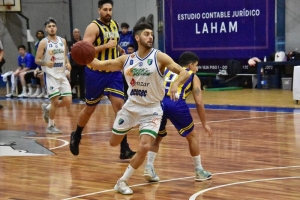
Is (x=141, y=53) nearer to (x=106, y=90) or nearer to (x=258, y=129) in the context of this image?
(x=106, y=90)

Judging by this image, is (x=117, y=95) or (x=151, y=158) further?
(x=117, y=95)

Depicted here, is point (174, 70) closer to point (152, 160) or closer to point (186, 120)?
point (186, 120)

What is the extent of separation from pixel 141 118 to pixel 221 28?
14.3 meters

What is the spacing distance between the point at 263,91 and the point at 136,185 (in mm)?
12221

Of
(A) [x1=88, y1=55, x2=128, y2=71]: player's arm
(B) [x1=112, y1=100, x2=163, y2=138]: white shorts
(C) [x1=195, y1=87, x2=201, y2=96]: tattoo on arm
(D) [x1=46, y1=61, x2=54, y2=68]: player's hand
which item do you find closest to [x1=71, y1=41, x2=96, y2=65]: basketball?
(A) [x1=88, y1=55, x2=128, y2=71]: player's arm

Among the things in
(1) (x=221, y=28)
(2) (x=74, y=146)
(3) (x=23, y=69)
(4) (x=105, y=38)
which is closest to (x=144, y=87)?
(4) (x=105, y=38)

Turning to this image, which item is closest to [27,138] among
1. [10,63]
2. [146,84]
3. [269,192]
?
[146,84]

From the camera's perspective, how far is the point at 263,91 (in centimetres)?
1809

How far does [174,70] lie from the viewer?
609 centimetres

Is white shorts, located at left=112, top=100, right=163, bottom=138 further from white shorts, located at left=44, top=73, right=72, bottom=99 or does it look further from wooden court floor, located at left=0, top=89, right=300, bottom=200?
white shorts, located at left=44, top=73, right=72, bottom=99

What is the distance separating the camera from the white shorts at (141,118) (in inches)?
245

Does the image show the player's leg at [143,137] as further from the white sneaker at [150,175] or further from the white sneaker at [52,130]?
the white sneaker at [52,130]

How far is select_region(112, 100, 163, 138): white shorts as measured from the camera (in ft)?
20.4

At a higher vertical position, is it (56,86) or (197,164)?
(56,86)
